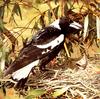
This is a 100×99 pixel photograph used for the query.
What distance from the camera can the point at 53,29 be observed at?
11.2ft

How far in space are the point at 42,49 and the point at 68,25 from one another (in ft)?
0.83

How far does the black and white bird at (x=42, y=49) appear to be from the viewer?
3.27 meters

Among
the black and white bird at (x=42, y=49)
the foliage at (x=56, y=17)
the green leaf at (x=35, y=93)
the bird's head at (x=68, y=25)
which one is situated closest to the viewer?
the green leaf at (x=35, y=93)

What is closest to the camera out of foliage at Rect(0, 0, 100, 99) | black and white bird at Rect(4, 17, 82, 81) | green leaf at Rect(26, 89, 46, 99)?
green leaf at Rect(26, 89, 46, 99)

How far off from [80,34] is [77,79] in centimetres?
52

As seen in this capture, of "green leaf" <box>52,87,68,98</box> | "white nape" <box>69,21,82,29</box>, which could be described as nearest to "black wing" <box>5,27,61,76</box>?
"white nape" <box>69,21,82,29</box>

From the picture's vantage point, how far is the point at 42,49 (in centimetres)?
334

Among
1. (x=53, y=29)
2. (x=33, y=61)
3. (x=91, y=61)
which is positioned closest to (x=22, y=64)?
(x=33, y=61)

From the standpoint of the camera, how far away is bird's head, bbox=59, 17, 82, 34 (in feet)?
11.4

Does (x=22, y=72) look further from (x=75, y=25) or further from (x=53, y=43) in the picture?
(x=75, y=25)

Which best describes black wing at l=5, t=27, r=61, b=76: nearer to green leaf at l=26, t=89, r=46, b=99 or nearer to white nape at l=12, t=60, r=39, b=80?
white nape at l=12, t=60, r=39, b=80

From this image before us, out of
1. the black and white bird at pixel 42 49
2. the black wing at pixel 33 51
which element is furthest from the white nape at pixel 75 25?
the black wing at pixel 33 51

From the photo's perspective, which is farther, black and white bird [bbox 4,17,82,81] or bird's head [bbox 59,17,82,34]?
bird's head [bbox 59,17,82,34]

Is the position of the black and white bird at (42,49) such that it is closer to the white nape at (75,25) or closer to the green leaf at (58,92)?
the white nape at (75,25)
